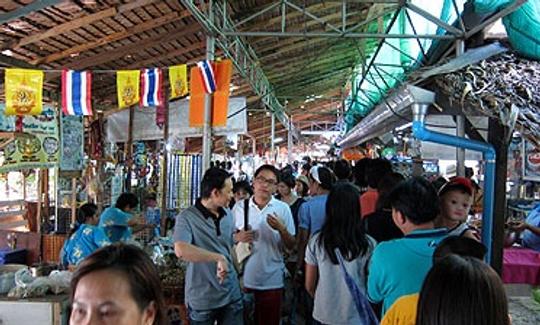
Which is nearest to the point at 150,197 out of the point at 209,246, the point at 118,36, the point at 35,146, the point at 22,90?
the point at 35,146

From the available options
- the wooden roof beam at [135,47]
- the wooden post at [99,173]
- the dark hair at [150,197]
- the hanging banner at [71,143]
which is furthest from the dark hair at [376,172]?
the dark hair at [150,197]

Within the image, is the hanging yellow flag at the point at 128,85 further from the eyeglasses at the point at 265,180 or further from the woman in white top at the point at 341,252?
the woman in white top at the point at 341,252

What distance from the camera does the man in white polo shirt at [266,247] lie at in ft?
12.0

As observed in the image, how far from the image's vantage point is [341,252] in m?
2.69

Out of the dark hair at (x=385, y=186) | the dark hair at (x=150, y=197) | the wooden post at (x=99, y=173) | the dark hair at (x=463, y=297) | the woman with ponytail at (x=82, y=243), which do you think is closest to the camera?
the dark hair at (x=463, y=297)

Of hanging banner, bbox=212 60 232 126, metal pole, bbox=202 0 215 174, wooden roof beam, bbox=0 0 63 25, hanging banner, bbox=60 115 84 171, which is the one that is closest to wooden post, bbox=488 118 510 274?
hanging banner, bbox=212 60 232 126

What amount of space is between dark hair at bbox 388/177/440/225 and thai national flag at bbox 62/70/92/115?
3.61 m

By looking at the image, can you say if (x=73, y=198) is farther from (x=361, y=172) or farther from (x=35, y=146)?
(x=361, y=172)

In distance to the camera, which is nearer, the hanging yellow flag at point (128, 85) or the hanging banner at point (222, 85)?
the hanging yellow flag at point (128, 85)

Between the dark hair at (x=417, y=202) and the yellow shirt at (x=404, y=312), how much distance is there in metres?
0.72

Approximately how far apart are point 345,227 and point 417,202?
20.0 inches

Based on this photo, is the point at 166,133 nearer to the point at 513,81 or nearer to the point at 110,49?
the point at 110,49

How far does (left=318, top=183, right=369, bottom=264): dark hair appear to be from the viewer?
2680mm

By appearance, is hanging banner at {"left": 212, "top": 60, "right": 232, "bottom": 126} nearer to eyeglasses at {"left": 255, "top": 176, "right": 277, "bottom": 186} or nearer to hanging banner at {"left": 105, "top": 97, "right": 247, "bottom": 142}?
eyeglasses at {"left": 255, "top": 176, "right": 277, "bottom": 186}
